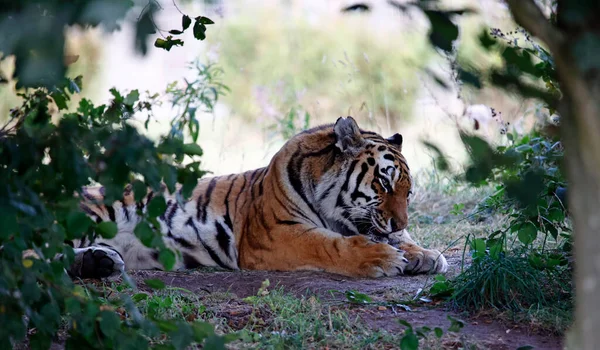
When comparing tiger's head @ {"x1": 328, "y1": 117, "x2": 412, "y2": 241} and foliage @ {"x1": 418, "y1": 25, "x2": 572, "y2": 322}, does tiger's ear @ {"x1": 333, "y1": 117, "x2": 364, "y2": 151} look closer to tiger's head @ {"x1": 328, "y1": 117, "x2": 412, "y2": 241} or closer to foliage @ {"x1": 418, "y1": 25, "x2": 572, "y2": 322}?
tiger's head @ {"x1": 328, "y1": 117, "x2": 412, "y2": 241}

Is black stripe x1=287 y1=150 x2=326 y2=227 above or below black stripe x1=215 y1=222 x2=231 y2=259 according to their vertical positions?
above

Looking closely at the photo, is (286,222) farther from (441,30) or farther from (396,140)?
(441,30)

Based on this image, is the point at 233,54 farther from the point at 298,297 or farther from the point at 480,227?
the point at 298,297

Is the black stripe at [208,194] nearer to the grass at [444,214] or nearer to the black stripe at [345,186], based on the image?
the black stripe at [345,186]

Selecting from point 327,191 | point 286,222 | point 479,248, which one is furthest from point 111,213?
point 479,248

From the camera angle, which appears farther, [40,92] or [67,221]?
[40,92]

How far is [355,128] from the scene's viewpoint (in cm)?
508

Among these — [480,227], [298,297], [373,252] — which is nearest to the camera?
[298,297]

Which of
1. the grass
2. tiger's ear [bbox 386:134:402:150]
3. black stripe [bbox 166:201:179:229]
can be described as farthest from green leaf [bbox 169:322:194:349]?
tiger's ear [bbox 386:134:402:150]

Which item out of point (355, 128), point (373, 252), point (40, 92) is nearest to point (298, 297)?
point (373, 252)

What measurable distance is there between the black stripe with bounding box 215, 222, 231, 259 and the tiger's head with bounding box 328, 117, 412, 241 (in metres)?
0.71

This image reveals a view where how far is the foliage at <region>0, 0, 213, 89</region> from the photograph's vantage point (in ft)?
4.54

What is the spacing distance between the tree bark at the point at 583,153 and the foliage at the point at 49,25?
813 millimetres

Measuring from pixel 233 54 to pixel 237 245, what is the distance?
37.0ft
